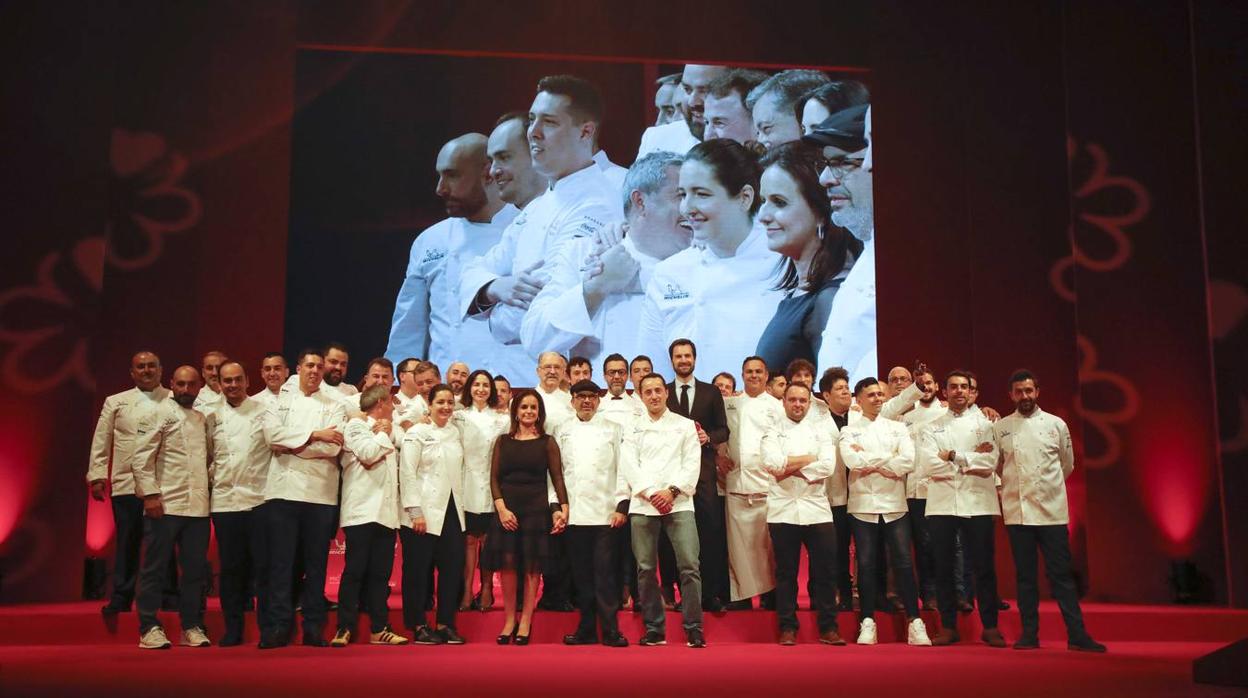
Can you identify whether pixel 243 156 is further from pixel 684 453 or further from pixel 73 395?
pixel 684 453

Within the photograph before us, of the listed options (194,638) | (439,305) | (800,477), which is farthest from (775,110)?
(194,638)

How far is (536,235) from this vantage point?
327 inches

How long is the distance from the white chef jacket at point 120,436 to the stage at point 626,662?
735 millimetres

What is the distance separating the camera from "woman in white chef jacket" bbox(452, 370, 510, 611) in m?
6.00

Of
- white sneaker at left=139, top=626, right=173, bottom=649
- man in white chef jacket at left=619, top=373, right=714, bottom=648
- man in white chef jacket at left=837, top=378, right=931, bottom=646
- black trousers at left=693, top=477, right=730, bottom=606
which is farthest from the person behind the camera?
black trousers at left=693, top=477, right=730, bottom=606

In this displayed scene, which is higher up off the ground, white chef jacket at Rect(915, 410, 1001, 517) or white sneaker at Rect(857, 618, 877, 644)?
white chef jacket at Rect(915, 410, 1001, 517)

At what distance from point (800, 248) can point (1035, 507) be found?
3.12 meters

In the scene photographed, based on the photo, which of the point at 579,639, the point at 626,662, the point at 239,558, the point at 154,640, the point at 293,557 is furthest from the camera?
the point at 239,558

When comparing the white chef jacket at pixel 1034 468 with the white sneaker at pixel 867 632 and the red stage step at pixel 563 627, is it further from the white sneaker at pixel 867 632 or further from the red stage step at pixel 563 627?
the white sneaker at pixel 867 632

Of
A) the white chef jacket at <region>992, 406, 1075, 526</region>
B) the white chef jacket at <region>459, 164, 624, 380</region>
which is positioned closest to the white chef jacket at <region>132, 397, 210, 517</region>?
the white chef jacket at <region>459, 164, 624, 380</region>

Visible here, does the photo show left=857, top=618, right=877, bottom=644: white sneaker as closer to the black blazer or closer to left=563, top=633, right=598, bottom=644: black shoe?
the black blazer

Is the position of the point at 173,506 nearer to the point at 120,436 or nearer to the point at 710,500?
the point at 120,436

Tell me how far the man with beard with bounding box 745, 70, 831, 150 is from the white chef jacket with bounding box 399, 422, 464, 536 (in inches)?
150

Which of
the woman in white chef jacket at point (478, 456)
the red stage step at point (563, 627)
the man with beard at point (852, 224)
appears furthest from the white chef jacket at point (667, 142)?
the red stage step at point (563, 627)
